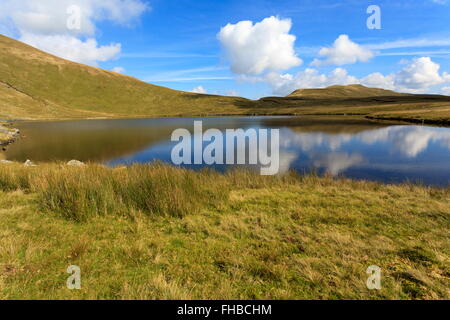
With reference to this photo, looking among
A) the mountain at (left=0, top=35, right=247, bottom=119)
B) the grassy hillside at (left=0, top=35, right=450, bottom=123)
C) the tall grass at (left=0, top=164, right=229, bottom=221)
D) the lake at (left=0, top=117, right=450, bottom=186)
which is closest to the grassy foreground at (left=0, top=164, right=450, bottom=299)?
the tall grass at (left=0, top=164, right=229, bottom=221)

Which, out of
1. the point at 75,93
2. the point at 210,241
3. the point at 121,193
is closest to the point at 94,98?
the point at 75,93

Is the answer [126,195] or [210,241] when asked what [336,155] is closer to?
[210,241]

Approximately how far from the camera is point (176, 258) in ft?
18.1

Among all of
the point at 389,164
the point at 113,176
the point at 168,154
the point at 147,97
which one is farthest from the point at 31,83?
the point at 389,164

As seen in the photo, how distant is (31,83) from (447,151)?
567 ft

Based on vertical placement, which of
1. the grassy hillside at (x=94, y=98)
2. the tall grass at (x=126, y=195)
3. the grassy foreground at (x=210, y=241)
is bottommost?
the grassy foreground at (x=210, y=241)

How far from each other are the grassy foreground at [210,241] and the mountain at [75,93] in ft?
337

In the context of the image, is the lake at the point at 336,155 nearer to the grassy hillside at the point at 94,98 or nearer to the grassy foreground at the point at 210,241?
the grassy foreground at the point at 210,241

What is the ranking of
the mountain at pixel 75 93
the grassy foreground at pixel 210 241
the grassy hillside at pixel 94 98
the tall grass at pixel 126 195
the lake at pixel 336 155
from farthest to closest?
the mountain at pixel 75 93
the grassy hillside at pixel 94 98
the lake at pixel 336 155
the tall grass at pixel 126 195
the grassy foreground at pixel 210 241

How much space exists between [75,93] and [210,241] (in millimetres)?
164634

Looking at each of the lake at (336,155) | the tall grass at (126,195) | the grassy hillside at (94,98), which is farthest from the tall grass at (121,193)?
the grassy hillside at (94,98)

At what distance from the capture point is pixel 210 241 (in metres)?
6.41

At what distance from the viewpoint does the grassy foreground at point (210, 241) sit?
4480mm
